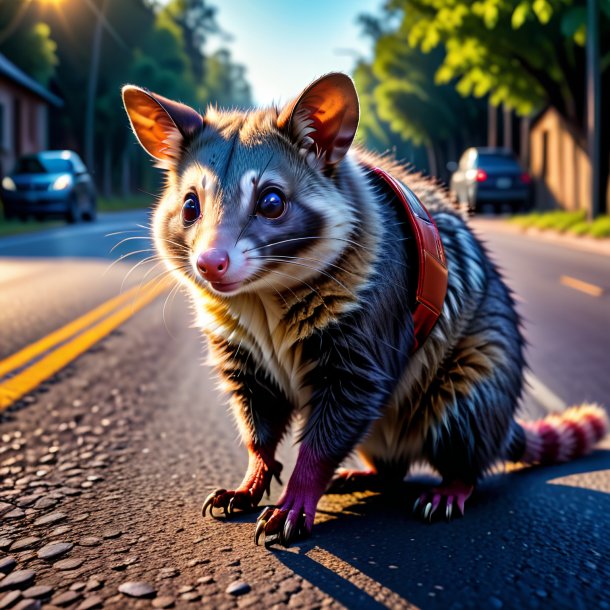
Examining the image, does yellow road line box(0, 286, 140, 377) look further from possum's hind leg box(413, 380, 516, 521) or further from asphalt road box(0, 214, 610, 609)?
possum's hind leg box(413, 380, 516, 521)

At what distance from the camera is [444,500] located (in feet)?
9.96

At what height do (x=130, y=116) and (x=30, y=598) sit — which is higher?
(x=130, y=116)

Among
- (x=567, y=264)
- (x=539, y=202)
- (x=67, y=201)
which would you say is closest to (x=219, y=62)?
(x=539, y=202)

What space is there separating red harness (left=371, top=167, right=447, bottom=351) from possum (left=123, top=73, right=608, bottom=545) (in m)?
0.04

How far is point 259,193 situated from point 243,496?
1033 millimetres

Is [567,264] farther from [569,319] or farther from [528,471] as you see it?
[528,471]

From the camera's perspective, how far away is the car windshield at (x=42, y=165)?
81.0 feet

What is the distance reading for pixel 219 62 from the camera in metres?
113

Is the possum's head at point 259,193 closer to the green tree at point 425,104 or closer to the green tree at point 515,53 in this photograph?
the green tree at point 515,53

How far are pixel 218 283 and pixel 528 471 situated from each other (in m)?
1.84

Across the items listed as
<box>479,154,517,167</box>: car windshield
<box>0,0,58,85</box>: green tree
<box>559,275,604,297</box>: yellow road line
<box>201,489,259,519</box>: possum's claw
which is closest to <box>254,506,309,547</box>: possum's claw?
<box>201,489,259,519</box>: possum's claw

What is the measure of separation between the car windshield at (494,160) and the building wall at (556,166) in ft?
7.00

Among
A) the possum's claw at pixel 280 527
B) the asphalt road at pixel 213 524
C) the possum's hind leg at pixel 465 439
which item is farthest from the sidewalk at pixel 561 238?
the possum's claw at pixel 280 527

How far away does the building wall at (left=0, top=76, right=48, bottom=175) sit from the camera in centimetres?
3703
